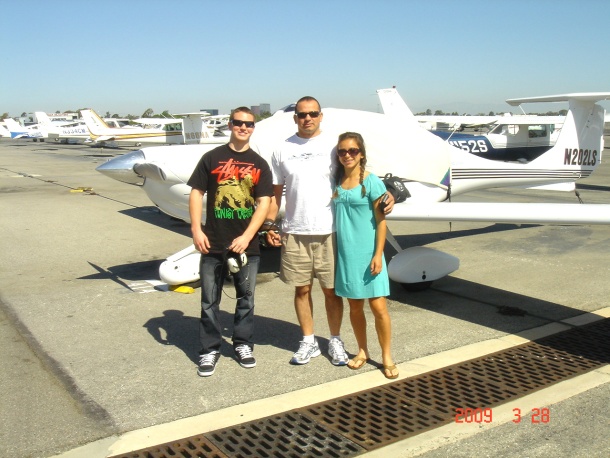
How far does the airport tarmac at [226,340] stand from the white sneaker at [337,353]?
0.27 ft

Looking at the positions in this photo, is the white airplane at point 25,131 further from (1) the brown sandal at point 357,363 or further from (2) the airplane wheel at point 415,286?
(1) the brown sandal at point 357,363

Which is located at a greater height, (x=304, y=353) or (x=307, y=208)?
(x=307, y=208)

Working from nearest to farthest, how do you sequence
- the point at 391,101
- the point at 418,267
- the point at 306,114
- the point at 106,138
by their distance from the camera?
the point at 306,114 < the point at 418,267 < the point at 391,101 < the point at 106,138

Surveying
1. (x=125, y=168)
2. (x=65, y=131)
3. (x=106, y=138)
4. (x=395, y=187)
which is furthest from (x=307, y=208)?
(x=65, y=131)

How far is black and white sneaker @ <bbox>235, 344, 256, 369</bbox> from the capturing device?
4238 millimetres

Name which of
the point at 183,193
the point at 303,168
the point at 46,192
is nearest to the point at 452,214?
the point at 303,168

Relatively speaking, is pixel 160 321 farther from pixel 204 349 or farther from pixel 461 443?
pixel 461 443

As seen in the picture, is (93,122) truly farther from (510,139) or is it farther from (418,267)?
(418,267)

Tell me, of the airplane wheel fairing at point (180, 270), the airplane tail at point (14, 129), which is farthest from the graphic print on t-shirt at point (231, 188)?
the airplane tail at point (14, 129)

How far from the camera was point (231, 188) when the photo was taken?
4094 millimetres

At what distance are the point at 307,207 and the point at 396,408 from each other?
1.38 meters

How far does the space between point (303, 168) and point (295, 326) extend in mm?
1674

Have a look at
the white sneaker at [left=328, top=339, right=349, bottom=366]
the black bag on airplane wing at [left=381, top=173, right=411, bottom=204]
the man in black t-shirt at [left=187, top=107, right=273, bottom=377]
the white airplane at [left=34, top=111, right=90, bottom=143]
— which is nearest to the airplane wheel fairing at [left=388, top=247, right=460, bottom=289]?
the black bag on airplane wing at [left=381, top=173, right=411, bottom=204]
